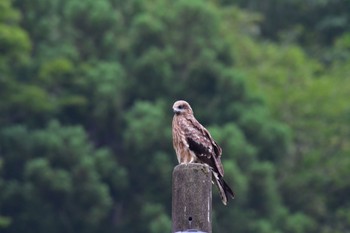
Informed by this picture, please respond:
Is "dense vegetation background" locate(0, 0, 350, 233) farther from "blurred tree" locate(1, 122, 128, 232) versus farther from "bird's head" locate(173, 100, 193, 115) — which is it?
"bird's head" locate(173, 100, 193, 115)

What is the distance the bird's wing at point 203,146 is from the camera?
1229 centimetres

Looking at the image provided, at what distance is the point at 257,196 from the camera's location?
3834 cm

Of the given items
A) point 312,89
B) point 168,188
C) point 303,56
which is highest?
point 303,56

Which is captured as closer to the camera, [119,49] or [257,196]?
[257,196]

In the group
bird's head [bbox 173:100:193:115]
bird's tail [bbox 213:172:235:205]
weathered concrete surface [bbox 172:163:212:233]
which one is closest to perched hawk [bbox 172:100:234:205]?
bird's head [bbox 173:100:193:115]

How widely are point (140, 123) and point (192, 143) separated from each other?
25.4 metres

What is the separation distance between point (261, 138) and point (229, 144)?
→ 7.88 feet

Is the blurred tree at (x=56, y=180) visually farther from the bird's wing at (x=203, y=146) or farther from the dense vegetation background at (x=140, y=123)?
the bird's wing at (x=203, y=146)

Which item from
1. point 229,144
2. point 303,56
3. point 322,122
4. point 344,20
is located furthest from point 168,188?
point 344,20

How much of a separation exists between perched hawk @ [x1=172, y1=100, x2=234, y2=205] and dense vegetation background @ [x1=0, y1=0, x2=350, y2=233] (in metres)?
21.6

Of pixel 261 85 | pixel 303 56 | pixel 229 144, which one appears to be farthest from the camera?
pixel 303 56

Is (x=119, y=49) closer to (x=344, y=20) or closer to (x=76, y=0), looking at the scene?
(x=76, y=0)

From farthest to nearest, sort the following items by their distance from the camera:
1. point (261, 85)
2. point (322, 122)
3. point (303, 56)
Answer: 1. point (303, 56)
2. point (261, 85)
3. point (322, 122)

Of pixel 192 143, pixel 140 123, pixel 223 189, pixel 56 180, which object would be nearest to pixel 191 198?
pixel 223 189
